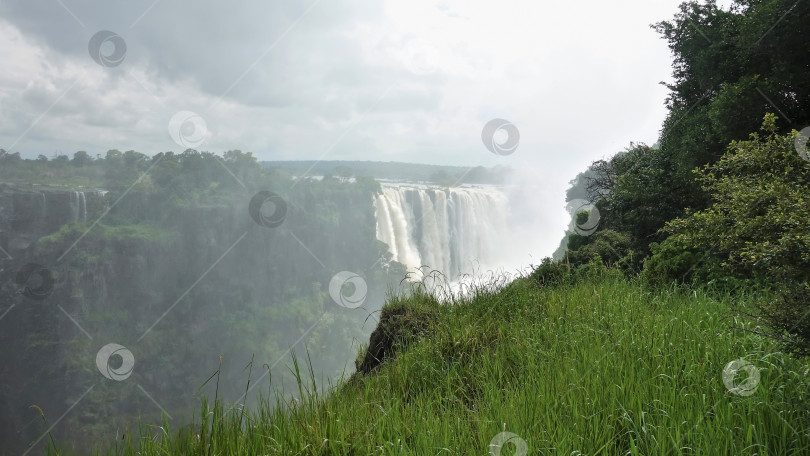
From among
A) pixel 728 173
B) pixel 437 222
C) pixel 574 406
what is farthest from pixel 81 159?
pixel 574 406

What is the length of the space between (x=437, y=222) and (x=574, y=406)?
46.1 metres

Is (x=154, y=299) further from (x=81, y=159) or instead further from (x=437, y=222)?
(x=437, y=222)

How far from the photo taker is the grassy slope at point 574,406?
2.51 m

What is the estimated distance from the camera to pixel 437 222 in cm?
4872

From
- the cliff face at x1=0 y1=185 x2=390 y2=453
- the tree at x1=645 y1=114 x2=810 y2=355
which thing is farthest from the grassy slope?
the cliff face at x1=0 y1=185 x2=390 y2=453

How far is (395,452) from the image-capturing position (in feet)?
8.50

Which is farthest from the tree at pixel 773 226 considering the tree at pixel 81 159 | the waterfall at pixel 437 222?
the tree at pixel 81 159

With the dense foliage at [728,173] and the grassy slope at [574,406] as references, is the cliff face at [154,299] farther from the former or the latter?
the grassy slope at [574,406]

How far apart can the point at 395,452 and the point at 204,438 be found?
1.16 metres

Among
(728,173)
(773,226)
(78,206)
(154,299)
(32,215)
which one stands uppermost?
(78,206)

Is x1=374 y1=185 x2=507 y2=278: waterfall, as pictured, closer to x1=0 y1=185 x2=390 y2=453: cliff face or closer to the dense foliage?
x1=0 y1=185 x2=390 y2=453: cliff face

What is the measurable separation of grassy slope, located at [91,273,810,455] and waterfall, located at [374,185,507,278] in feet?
140

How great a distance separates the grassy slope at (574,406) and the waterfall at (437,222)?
4263 centimetres

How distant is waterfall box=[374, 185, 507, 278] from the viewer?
48062 mm
